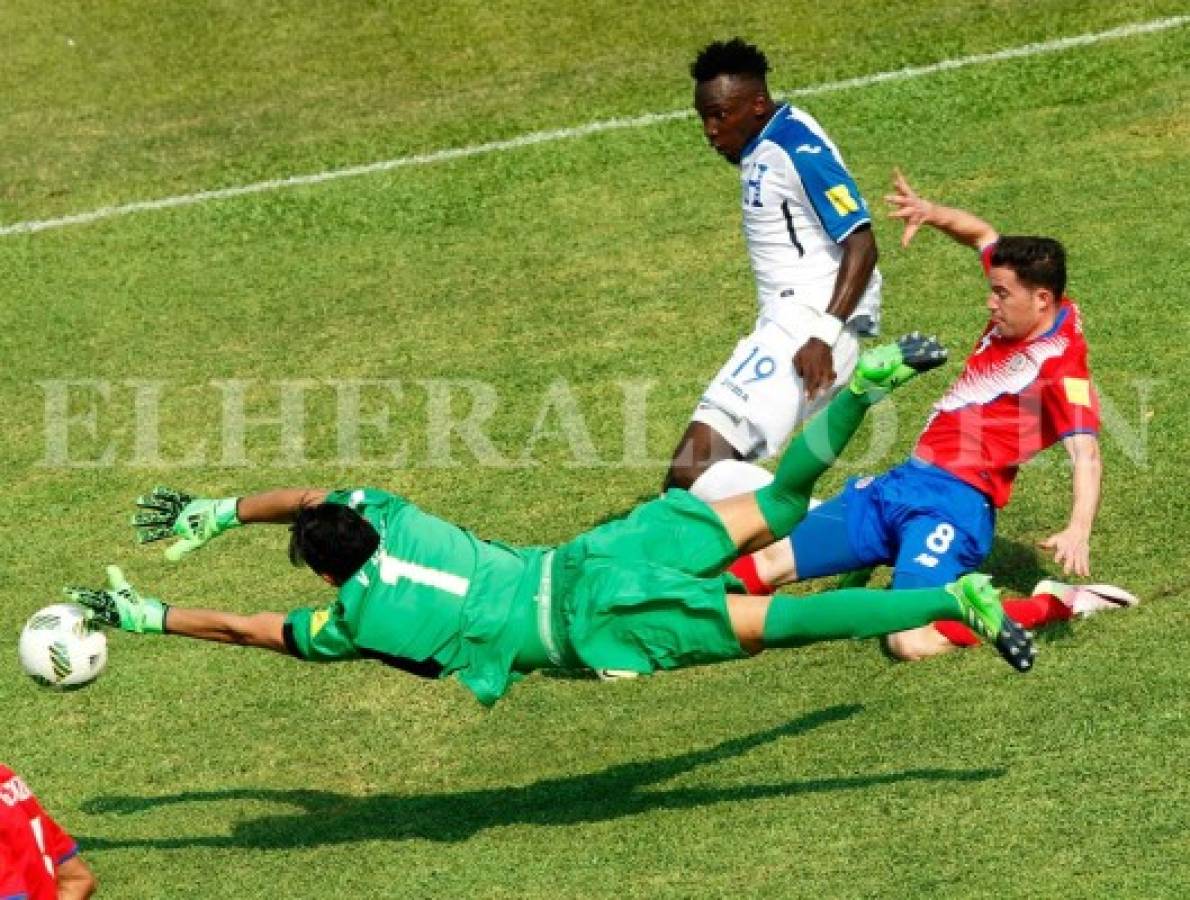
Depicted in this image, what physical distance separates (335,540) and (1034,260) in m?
4.18

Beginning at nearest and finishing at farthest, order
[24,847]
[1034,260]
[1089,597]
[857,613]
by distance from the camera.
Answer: [24,847] → [857,613] → [1034,260] → [1089,597]

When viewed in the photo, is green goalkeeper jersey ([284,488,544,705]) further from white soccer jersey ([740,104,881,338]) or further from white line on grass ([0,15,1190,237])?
white line on grass ([0,15,1190,237])

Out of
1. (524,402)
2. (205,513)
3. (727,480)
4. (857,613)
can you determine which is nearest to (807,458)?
(857,613)

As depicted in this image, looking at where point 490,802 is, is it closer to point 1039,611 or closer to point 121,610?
point 121,610

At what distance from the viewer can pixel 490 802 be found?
1135cm

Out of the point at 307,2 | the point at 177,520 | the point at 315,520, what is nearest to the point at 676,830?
the point at 315,520

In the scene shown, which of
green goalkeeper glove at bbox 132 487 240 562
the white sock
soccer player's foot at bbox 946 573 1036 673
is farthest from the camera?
the white sock

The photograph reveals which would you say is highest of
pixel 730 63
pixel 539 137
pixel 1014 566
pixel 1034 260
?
pixel 730 63

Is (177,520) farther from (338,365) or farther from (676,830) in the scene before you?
(338,365)

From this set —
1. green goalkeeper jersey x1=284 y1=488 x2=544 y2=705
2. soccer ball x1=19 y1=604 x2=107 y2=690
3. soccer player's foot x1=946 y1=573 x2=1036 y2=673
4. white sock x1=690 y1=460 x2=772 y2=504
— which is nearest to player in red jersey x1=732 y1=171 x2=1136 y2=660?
white sock x1=690 y1=460 x2=772 y2=504

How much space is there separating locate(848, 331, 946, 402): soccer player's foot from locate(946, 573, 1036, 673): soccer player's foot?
981 millimetres

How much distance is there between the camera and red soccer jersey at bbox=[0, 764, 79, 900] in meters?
9.27

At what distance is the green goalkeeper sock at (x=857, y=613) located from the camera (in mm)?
10102

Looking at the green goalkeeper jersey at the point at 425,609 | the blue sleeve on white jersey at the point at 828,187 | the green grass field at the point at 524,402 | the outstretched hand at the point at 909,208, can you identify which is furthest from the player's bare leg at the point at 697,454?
the green goalkeeper jersey at the point at 425,609
